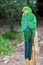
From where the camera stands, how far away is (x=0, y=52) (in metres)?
7.42

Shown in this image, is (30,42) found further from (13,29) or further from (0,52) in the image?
(13,29)

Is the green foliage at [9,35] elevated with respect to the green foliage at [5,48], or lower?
lower

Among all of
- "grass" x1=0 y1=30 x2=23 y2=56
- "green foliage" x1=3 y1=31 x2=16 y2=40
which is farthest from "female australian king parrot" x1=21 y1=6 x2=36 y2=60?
"green foliage" x1=3 y1=31 x2=16 y2=40

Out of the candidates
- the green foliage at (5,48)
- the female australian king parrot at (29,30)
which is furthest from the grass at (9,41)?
the female australian king parrot at (29,30)

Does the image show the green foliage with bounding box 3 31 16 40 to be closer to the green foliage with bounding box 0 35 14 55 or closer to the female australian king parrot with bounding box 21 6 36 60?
the green foliage with bounding box 0 35 14 55

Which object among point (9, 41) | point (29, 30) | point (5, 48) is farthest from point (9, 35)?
point (29, 30)

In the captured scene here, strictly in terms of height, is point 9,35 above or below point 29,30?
below

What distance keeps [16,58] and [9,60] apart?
9.7 inches

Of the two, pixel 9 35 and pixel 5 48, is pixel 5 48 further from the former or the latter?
pixel 9 35

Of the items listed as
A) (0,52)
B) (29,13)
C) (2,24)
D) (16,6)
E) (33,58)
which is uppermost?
(29,13)

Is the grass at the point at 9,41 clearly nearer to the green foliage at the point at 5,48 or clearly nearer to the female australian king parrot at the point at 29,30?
the green foliage at the point at 5,48

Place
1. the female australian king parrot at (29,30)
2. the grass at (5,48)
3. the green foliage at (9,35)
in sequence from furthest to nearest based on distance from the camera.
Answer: the green foliage at (9,35) → the grass at (5,48) → the female australian king parrot at (29,30)

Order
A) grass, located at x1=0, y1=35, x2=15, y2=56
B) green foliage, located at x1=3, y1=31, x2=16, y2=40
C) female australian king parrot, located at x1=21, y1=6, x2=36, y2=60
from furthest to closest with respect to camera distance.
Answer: green foliage, located at x1=3, y1=31, x2=16, y2=40
grass, located at x1=0, y1=35, x2=15, y2=56
female australian king parrot, located at x1=21, y1=6, x2=36, y2=60

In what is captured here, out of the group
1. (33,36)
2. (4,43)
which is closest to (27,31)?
(33,36)
